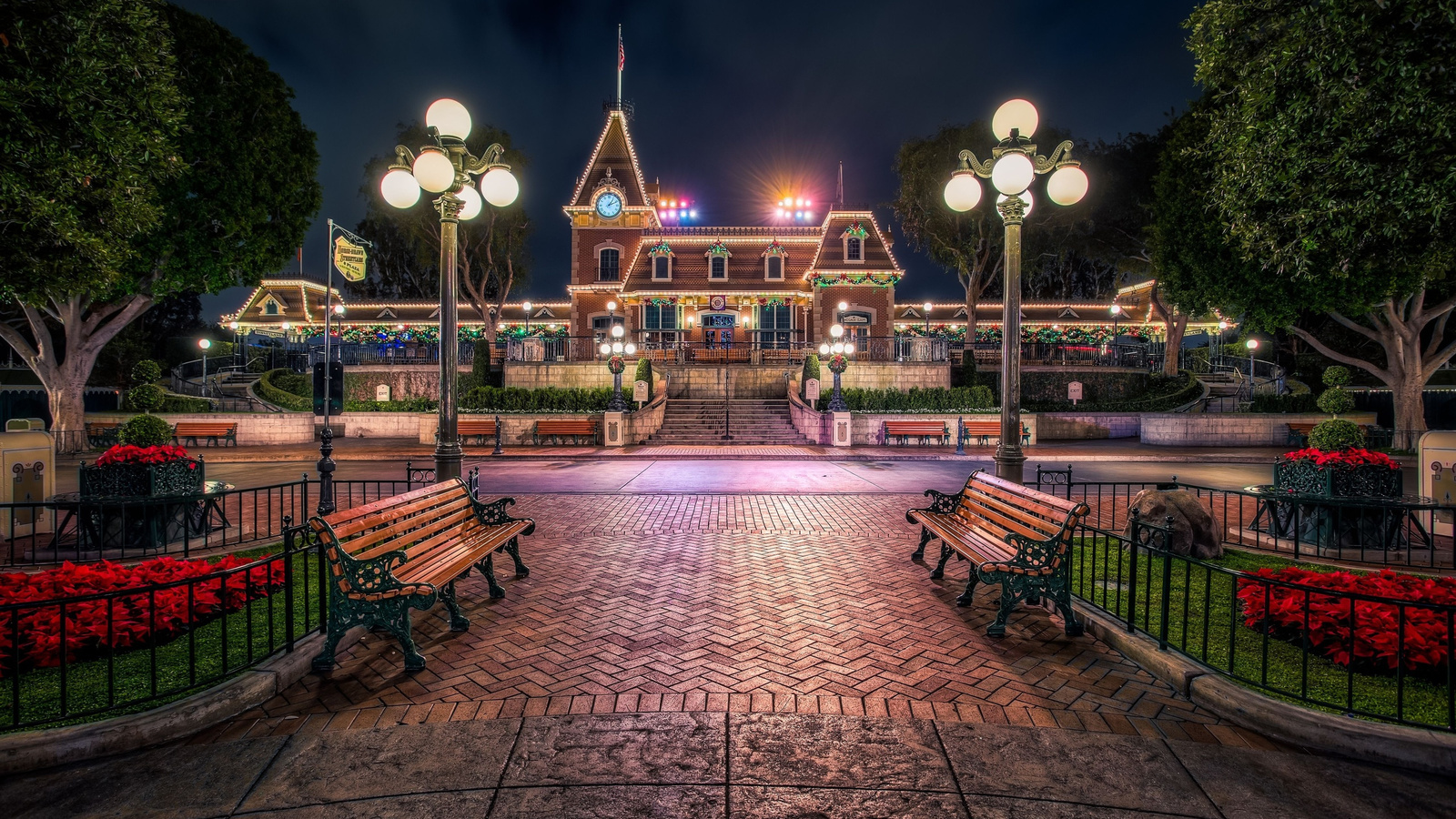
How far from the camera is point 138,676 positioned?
13.2 feet

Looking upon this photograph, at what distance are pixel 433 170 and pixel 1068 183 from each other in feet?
24.2

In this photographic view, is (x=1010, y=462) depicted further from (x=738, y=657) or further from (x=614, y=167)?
(x=614, y=167)

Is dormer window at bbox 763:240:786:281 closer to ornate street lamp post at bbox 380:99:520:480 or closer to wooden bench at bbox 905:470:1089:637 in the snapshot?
ornate street lamp post at bbox 380:99:520:480

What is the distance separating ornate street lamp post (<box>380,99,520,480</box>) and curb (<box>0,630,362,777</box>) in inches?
151

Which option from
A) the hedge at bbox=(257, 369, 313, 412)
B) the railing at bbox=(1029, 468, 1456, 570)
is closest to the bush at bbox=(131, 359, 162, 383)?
the hedge at bbox=(257, 369, 313, 412)

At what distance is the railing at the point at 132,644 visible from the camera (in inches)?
136

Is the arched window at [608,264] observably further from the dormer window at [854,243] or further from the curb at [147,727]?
the curb at [147,727]

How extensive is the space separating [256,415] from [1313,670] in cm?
3000

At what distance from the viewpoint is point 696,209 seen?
1893 inches

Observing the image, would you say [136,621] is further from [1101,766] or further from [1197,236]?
[1197,236]

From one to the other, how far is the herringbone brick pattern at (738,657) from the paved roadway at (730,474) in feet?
18.4

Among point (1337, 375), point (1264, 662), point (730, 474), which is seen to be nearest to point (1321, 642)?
point (1264, 662)

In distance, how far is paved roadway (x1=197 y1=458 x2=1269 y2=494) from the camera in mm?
12961

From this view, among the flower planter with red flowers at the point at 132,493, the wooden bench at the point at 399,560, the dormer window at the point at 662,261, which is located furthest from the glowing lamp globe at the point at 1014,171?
the dormer window at the point at 662,261
